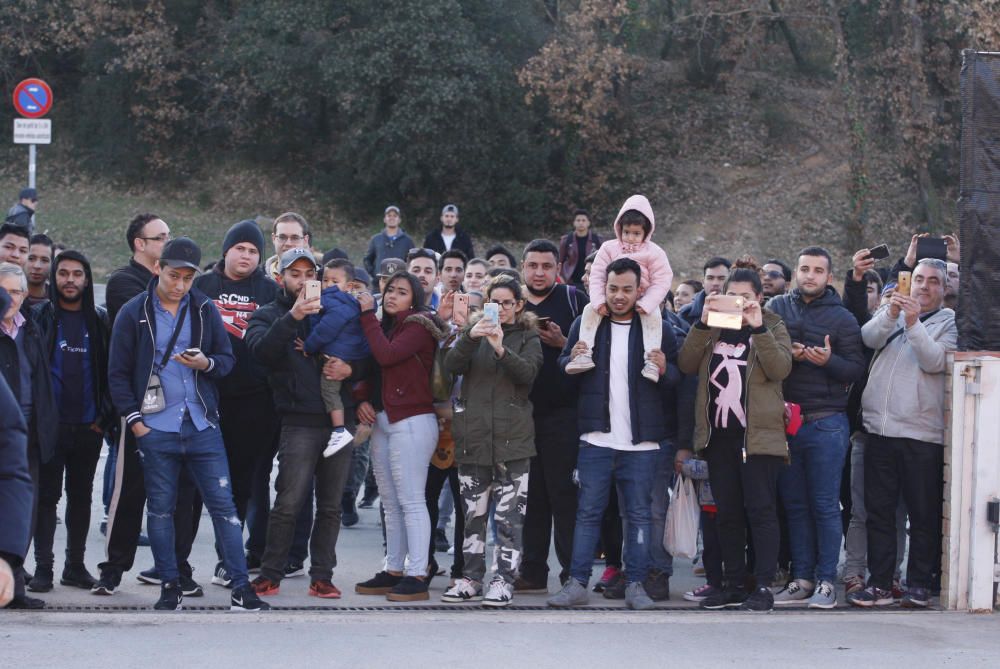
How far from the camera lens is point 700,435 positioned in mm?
7730

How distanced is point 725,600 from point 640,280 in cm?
207

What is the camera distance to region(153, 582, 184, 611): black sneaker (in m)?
7.18

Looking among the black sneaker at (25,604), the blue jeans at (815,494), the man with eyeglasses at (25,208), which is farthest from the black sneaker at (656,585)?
the man with eyeglasses at (25,208)

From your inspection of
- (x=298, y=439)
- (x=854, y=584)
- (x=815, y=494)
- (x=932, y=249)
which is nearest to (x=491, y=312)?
(x=298, y=439)

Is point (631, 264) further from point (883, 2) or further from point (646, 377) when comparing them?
point (883, 2)

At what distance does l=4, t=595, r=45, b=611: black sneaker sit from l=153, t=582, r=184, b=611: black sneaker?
0.67 metres

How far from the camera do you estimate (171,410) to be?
7.15 meters

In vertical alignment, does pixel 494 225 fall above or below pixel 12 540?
above

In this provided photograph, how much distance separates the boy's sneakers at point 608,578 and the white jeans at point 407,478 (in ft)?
3.95

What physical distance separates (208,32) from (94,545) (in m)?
24.5

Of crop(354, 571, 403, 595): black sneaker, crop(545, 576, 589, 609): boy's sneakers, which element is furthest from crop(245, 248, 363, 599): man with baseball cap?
crop(545, 576, 589, 609): boy's sneakers

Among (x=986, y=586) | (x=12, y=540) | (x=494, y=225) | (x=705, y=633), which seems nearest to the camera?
(x=12, y=540)

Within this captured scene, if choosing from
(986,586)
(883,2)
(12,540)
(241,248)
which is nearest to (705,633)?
(986,586)

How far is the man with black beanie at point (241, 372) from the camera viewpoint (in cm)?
795
